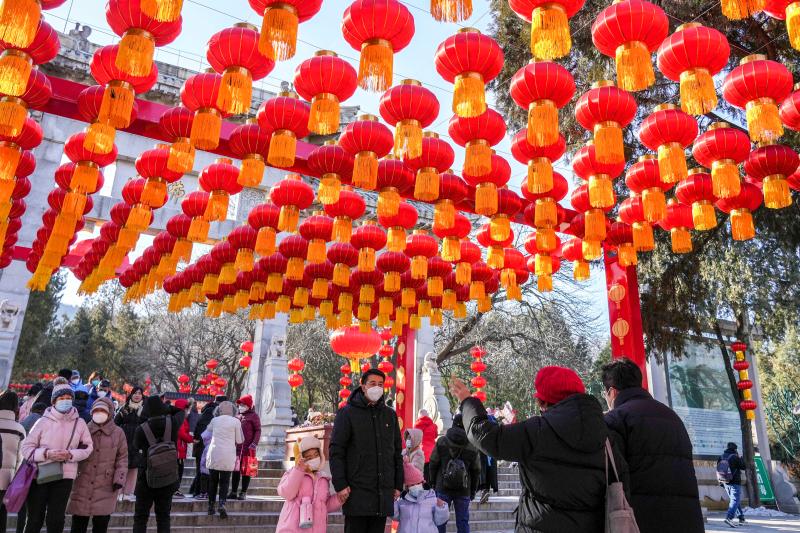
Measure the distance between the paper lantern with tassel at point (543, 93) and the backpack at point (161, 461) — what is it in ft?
13.4

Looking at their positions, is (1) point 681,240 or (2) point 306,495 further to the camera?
(1) point 681,240

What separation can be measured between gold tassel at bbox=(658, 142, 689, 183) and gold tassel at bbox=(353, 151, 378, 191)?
2602 mm

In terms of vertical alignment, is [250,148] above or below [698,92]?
above

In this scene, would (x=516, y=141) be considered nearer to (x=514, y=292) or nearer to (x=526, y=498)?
(x=514, y=292)

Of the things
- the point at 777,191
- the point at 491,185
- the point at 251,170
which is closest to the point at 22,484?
the point at 251,170

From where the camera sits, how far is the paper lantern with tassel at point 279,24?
3.85 metres

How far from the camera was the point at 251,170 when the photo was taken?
589 cm

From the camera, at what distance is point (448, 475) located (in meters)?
5.57

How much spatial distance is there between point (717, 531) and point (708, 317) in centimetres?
361

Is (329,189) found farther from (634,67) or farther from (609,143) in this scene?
(634,67)

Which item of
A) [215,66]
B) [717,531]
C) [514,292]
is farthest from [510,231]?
[717,531]

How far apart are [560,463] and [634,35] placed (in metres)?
3.28

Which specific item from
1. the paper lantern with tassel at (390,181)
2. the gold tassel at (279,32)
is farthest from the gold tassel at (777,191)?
the gold tassel at (279,32)

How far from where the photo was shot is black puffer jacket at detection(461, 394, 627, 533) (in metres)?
2.21
